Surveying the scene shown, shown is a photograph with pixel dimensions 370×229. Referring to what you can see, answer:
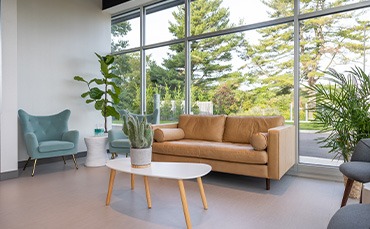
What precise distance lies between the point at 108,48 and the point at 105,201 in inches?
156

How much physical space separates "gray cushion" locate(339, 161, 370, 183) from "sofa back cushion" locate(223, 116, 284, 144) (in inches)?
53.8

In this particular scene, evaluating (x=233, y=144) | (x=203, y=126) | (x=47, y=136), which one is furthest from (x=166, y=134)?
(x=47, y=136)

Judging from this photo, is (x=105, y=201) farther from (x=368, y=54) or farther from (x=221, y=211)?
(x=368, y=54)

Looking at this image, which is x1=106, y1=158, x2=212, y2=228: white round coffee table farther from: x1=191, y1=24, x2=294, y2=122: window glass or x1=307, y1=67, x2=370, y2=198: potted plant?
x1=191, y1=24, x2=294, y2=122: window glass

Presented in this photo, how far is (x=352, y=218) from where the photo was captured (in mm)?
1180

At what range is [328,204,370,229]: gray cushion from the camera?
1.13m

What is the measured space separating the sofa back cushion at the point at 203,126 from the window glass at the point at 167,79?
0.64 metres

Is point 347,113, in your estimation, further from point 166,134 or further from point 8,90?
point 8,90

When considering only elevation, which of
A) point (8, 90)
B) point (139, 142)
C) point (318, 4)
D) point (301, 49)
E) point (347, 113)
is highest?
point (318, 4)

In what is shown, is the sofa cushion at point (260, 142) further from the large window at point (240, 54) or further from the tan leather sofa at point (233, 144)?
the large window at point (240, 54)

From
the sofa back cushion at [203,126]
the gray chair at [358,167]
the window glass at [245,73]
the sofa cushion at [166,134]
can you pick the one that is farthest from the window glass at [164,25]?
the gray chair at [358,167]

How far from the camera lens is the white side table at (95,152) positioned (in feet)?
14.4

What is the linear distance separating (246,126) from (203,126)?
2.26ft

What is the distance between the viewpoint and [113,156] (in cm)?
483
